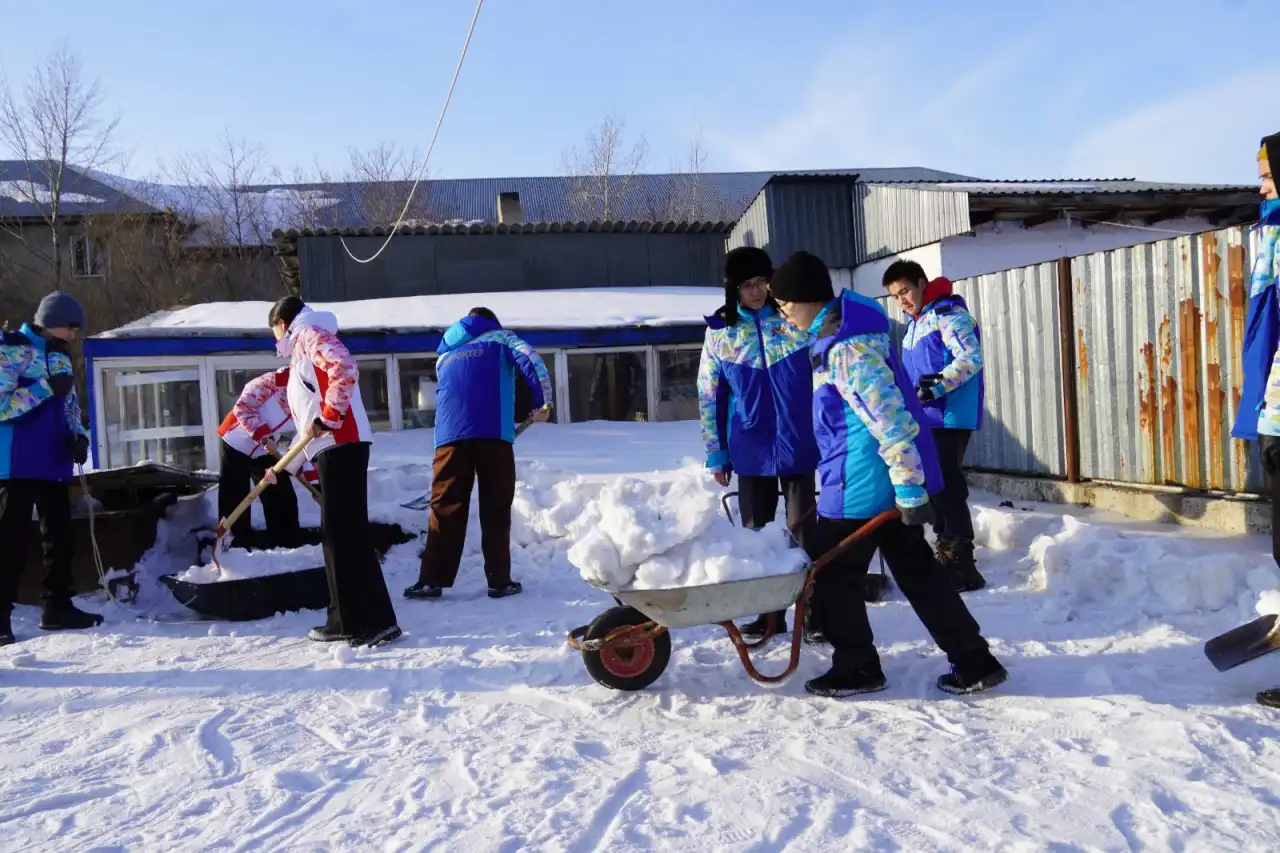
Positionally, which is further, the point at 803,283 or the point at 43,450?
the point at 43,450

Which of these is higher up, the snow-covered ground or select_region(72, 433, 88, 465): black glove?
select_region(72, 433, 88, 465): black glove

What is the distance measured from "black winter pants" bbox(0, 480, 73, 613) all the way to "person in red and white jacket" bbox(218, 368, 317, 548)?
111 centimetres

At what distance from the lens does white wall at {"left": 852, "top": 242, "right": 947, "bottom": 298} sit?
13.5 m

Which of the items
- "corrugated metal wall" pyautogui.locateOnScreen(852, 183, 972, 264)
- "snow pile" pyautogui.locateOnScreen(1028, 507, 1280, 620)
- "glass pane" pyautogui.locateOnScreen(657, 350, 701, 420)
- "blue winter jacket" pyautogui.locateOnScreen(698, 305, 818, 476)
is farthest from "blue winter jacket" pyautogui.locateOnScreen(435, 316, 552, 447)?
"corrugated metal wall" pyautogui.locateOnScreen(852, 183, 972, 264)

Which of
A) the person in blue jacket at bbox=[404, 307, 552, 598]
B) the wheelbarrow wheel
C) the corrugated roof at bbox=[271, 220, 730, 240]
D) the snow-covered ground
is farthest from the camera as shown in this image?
the corrugated roof at bbox=[271, 220, 730, 240]

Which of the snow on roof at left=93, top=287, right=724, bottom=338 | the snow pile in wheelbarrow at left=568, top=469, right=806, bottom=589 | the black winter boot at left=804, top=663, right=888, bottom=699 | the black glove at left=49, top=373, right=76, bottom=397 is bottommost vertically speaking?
the black winter boot at left=804, top=663, right=888, bottom=699

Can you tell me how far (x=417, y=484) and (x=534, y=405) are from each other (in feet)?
8.25

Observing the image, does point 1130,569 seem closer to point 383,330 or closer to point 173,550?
point 173,550

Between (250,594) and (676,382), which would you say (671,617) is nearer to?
(250,594)

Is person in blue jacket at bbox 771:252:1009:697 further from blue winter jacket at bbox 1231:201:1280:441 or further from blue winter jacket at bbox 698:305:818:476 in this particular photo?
blue winter jacket at bbox 1231:201:1280:441

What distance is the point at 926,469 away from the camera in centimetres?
349

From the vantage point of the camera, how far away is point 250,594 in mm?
5328

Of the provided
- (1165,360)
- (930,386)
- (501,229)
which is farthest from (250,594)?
(501,229)

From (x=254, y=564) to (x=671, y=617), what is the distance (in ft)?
10.7
